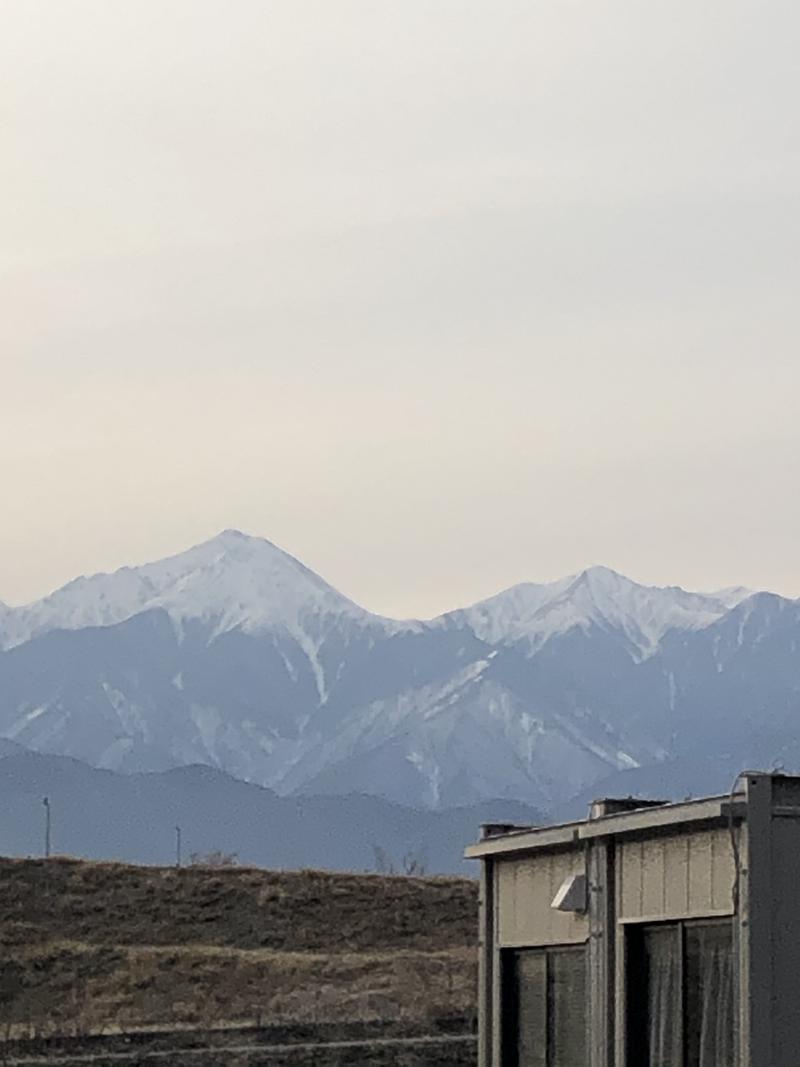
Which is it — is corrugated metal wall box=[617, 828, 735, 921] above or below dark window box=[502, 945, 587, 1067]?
above

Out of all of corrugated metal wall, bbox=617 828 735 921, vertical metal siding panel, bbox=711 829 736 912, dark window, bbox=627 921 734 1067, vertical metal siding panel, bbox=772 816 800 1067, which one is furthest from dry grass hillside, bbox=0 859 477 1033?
vertical metal siding panel, bbox=772 816 800 1067

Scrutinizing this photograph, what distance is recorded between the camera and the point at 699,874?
62.3ft

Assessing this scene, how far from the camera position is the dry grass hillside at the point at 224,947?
147 feet

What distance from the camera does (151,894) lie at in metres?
58.6

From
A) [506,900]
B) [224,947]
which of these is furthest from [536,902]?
[224,947]

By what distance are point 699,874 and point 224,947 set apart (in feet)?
119

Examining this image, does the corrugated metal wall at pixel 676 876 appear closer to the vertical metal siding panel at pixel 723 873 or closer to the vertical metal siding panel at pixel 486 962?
the vertical metal siding panel at pixel 723 873

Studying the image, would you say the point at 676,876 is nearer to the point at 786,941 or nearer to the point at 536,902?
the point at 786,941

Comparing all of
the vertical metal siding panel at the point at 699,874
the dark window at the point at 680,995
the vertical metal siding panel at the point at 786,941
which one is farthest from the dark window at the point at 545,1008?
the vertical metal siding panel at the point at 786,941

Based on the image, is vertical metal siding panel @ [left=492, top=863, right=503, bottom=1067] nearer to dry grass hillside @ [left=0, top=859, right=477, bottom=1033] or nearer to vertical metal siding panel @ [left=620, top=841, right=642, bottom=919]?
vertical metal siding panel @ [left=620, top=841, right=642, bottom=919]

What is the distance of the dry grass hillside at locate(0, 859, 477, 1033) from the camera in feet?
147

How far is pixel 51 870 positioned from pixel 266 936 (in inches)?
302

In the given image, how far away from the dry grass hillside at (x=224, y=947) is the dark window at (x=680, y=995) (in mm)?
19677

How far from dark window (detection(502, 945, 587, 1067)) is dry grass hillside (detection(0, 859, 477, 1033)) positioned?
16216 mm
